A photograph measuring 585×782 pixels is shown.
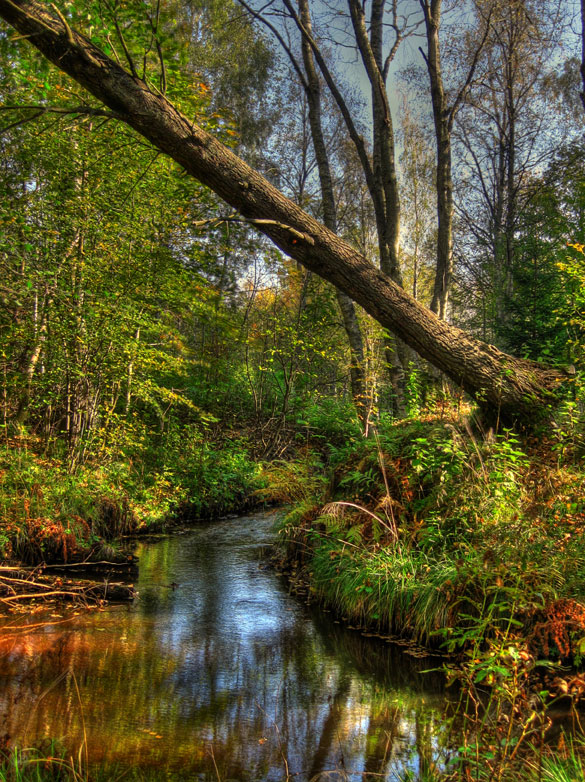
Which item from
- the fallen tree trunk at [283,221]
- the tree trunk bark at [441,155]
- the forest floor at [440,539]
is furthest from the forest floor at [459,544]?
the tree trunk bark at [441,155]

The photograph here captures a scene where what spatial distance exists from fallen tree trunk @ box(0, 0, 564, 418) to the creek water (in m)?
3.26

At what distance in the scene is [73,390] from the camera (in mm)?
9297

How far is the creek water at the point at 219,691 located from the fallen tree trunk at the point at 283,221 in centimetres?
326

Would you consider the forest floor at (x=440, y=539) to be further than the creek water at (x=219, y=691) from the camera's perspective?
Yes

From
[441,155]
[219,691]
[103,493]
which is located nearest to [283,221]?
[219,691]

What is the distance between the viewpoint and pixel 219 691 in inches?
169

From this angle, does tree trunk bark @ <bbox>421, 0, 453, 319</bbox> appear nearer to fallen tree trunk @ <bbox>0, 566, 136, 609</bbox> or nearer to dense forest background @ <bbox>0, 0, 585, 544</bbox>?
dense forest background @ <bbox>0, 0, 585, 544</bbox>

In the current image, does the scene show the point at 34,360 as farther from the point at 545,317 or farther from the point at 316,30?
the point at 316,30

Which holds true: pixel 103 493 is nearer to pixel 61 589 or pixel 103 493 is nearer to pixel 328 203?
pixel 61 589

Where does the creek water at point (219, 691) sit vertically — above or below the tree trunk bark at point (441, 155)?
below

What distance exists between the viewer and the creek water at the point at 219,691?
10.9ft

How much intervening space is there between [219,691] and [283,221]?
15.2 feet

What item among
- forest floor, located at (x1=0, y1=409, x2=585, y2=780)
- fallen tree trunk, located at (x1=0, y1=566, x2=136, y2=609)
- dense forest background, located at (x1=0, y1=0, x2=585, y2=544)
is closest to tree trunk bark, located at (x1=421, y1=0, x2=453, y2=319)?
dense forest background, located at (x1=0, y1=0, x2=585, y2=544)

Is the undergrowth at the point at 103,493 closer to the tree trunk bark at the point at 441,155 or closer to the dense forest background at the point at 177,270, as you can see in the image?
the dense forest background at the point at 177,270
